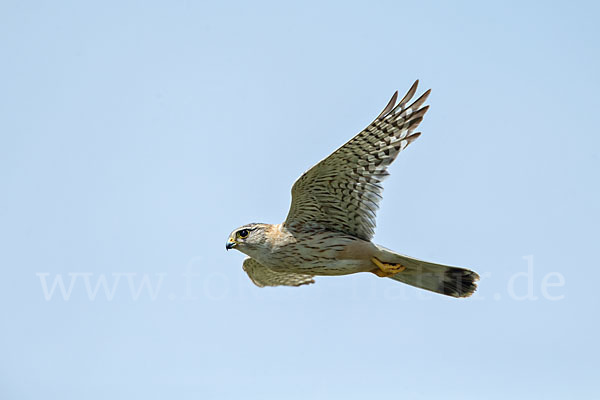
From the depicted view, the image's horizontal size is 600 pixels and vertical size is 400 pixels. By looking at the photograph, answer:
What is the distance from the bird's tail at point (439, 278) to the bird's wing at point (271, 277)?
2.32 meters

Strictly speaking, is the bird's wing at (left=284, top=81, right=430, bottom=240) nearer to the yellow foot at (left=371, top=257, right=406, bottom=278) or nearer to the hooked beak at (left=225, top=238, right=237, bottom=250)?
the yellow foot at (left=371, top=257, right=406, bottom=278)

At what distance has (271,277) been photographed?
37.6 feet

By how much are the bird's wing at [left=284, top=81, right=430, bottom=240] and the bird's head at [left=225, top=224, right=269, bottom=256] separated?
30 centimetres

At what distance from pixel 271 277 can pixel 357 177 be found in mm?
2942

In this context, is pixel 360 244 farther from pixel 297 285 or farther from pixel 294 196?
pixel 297 285

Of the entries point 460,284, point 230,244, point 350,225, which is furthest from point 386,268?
point 230,244

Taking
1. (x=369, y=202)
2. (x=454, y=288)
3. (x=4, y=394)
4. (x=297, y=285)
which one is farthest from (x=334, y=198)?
(x=4, y=394)

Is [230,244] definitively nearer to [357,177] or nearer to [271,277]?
[357,177]

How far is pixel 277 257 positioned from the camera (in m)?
9.32

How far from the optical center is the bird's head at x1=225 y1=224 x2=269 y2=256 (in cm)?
939

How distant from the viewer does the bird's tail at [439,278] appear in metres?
9.27

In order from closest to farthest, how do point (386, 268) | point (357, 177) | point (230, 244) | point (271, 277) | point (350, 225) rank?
1. point (357, 177)
2. point (386, 268)
3. point (350, 225)
4. point (230, 244)
5. point (271, 277)

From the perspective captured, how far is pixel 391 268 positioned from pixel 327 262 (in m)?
0.69

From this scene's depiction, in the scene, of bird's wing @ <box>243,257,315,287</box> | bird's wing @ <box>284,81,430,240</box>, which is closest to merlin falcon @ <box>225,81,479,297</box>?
bird's wing @ <box>284,81,430,240</box>
